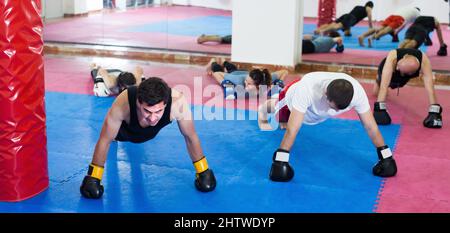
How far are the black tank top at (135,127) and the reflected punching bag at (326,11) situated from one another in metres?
6.25

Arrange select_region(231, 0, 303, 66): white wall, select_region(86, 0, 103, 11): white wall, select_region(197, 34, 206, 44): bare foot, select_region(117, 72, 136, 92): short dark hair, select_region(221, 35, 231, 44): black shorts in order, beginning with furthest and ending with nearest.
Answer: select_region(86, 0, 103, 11): white wall → select_region(197, 34, 206, 44): bare foot → select_region(221, 35, 231, 44): black shorts → select_region(231, 0, 303, 66): white wall → select_region(117, 72, 136, 92): short dark hair

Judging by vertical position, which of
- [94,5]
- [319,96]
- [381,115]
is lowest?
[381,115]

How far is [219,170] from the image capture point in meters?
5.30

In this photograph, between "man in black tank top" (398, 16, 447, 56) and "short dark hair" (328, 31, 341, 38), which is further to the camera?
"short dark hair" (328, 31, 341, 38)

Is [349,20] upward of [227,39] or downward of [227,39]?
upward

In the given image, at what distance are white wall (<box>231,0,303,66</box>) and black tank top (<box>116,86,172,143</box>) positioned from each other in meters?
5.23

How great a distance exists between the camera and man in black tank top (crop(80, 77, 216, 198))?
169 inches

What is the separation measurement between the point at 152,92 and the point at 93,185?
101 cm

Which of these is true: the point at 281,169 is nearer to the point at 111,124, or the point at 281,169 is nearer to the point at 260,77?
the point at 111,124

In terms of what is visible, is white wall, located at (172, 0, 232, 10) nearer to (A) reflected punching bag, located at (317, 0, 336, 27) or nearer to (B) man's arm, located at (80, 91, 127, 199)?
(A) reflected punching bag, located at (317, 0, 336, 27)

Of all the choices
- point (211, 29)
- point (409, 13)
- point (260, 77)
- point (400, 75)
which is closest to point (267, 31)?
point (211, 29)

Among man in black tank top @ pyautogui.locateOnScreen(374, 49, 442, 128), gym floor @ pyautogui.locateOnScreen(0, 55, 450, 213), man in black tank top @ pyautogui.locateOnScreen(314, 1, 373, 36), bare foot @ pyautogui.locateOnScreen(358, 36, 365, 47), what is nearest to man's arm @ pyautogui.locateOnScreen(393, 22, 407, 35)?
man in black tank top @ pyautogui.locateOnScreen(314, 1, 373, 36)

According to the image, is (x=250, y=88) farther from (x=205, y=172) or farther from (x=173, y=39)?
(x=173, y=39)
